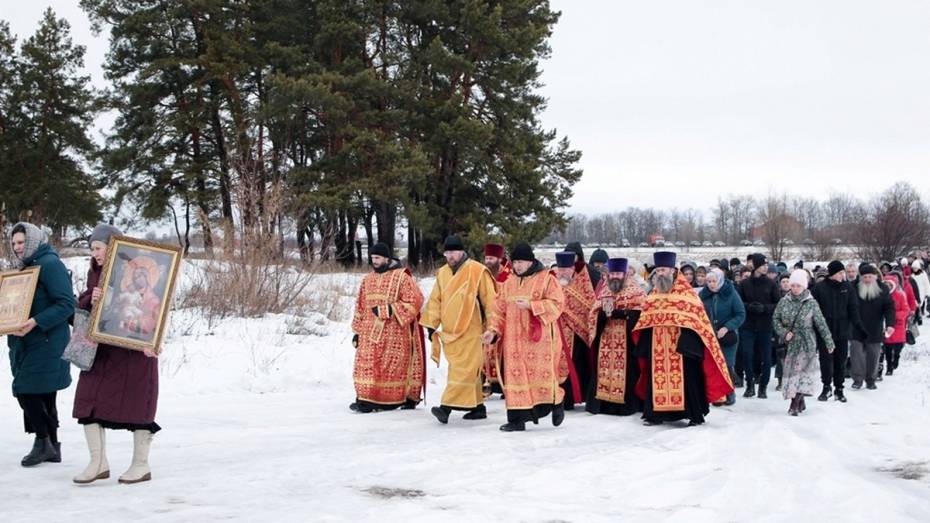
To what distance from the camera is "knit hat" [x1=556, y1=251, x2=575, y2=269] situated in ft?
37.4

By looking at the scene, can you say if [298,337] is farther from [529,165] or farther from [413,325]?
[529,165]

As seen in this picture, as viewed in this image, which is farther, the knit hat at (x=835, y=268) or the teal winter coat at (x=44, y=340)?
the knit hat at (x=835, y=268)

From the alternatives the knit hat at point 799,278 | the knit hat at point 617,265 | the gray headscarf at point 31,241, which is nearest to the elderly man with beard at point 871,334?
the knit hat at point 799,278

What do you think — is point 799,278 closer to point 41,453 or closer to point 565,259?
point 565,259

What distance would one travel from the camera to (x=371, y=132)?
28250 millimetres

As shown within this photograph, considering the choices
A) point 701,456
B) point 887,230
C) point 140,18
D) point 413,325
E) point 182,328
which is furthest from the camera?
point 887,230

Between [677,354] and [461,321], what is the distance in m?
2.46

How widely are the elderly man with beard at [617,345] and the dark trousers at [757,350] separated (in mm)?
2915

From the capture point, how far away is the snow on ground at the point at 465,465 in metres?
6.09

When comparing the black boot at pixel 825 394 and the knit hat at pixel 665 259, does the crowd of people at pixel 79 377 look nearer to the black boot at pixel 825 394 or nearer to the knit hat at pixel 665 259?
the knit hat at pixel 665 259

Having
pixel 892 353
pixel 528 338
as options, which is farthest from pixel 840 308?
pixel 528 338

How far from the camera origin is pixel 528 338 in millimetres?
9680

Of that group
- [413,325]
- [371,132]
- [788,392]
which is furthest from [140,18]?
[788,392]

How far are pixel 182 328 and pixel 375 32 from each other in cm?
1955
